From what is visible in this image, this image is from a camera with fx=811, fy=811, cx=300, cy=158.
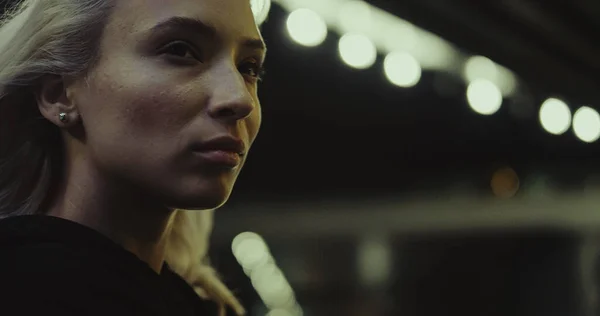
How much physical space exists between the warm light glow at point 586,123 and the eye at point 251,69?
295 cm

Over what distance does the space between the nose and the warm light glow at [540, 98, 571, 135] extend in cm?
300

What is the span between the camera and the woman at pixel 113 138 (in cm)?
85

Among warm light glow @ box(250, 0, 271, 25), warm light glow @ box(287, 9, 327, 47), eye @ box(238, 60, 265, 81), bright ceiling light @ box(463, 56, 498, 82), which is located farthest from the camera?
bright ceiling light @ box(463, 56, 498, 82)

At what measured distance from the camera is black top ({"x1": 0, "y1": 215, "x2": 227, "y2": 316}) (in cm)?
80

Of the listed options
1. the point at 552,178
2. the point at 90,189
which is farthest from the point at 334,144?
the point at 90,189

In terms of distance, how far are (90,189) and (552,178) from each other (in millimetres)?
5231

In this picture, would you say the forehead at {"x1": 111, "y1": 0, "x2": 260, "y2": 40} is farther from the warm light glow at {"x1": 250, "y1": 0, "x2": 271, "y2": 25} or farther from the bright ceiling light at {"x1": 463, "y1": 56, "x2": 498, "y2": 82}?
the bright ceiling light at {"x1": 463, "y1": 56, "x2": 498, "y2": 82}

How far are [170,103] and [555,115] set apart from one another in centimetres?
319

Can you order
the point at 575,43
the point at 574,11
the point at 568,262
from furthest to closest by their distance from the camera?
the point at 568,262, the point at 575,43, the point at 574,11

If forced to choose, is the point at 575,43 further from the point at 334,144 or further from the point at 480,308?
the point at 480,308

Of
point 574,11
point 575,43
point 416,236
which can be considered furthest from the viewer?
point 416,236

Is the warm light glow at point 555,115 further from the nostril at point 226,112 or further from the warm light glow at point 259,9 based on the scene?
the nostril at point 226,112

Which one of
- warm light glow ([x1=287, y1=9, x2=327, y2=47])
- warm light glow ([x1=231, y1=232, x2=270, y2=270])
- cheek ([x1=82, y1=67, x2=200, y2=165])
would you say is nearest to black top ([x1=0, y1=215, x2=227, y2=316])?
cheek ([x1=82, y1=67, x2=200, y2=165])

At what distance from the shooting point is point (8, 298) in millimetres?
803
